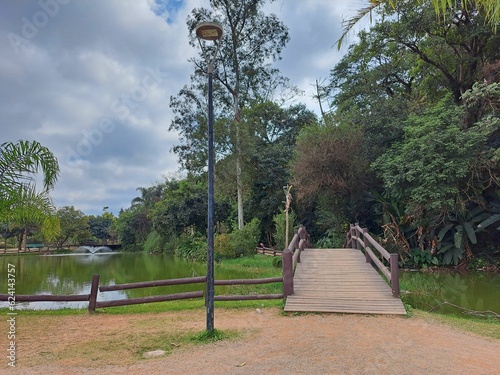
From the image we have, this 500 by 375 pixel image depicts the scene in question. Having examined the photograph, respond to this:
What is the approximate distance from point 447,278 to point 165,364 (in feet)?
35.5

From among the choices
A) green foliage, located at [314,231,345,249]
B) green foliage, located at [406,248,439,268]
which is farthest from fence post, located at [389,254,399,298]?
green foliage, located at [314,231,345,249]

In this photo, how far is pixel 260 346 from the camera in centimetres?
442

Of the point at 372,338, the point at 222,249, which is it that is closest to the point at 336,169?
the point at 222,249

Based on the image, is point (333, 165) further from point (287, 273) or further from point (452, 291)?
point (287, 273)

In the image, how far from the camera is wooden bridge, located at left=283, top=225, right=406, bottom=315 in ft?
20.7

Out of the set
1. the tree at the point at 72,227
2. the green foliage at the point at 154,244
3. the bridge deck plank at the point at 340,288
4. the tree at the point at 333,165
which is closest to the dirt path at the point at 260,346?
the bridge deck plank at the point at 340,288

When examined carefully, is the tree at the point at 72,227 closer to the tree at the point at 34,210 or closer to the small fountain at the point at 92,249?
the small fountain at the point at 92,249

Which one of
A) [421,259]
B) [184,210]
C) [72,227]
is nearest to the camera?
[421,259]

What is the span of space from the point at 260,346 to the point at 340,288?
3.33 m

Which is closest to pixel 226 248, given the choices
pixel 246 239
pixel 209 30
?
pixel 246 239

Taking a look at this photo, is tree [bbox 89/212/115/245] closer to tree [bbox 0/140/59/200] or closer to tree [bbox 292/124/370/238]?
tree [bbox 292/124/370/238]

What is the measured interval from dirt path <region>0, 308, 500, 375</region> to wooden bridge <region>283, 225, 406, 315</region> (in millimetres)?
355

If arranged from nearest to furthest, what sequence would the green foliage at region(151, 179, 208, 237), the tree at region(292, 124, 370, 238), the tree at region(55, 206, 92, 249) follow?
the tree at region(292, 124, 370, 238) → the green foliage at region(151, 179, 208, 237) → the tree at region(55, 206, 92, 249)

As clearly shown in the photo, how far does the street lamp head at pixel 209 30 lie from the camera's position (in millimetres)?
4500
